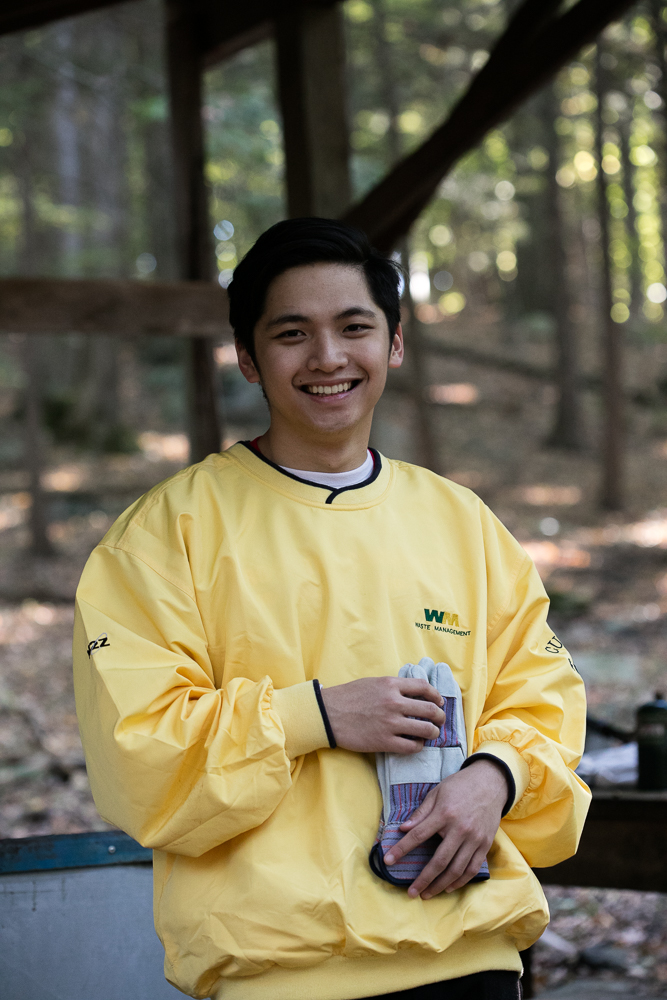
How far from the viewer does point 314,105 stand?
13.5ft

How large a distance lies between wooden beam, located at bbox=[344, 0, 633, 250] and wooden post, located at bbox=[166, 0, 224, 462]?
3.95 ft

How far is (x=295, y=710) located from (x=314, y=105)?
321cm

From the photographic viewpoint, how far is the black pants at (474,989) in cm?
163

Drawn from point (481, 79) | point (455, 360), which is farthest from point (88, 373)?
point (481, 79)

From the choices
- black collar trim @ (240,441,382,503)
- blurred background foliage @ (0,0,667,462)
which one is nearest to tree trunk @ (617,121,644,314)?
blurred background foliage @ (0,0,667,462)

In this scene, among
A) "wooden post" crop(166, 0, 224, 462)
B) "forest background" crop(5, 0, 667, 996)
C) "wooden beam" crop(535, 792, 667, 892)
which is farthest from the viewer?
"forest background" crop(5, 0, 667, 996)

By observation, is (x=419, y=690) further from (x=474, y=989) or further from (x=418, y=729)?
(x=474, y=989)

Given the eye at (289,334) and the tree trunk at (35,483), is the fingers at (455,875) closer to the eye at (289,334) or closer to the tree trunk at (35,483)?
the eye at (289,334)

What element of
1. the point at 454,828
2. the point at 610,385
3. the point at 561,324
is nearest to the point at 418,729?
the point at 454,828

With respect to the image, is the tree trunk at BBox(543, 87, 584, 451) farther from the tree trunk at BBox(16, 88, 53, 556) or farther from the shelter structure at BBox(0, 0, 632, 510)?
the shelter structure at BBox(0, 0, 632, 510)

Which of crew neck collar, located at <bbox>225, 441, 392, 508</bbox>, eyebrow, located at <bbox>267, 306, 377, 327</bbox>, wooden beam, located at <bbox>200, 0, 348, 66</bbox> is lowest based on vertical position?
crew neck collar, located at <bbox>225, 441, 392, 508</bbox>

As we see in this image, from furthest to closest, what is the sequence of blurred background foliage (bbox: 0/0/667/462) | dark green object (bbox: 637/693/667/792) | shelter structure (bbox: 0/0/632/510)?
blurred background foliage (bbox: 0/0/667/462), shelter structure (bbox: 0/0/632/510), dark green object (bbox: 637/693/667/792)

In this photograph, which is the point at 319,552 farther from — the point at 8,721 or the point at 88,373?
the point at 88,373

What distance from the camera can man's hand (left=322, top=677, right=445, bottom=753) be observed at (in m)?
1.64
